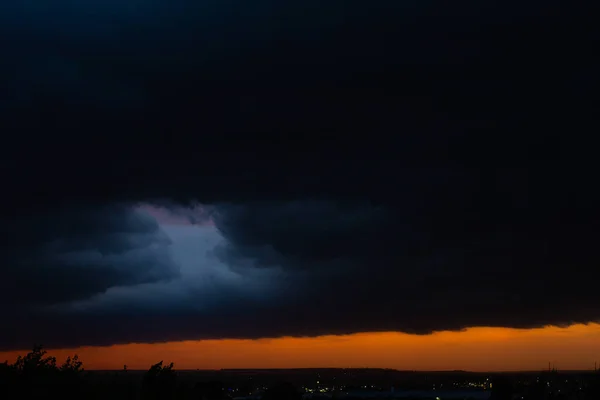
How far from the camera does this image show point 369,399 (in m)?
160

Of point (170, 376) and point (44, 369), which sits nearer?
point (44, 369)

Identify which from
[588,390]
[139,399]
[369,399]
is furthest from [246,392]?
[139,399]

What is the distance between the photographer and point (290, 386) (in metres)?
112

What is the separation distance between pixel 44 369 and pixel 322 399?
104 metres

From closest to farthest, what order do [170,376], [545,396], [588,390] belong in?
[170,376] < [588,390] < [545,396]

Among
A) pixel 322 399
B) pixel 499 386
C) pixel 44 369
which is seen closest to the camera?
pixel 44 369

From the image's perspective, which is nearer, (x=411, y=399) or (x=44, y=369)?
(x=44, y=369)

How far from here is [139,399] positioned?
5912 cm

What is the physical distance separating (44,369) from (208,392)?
2107 inches

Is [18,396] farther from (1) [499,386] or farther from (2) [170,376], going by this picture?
(1) [499,386]

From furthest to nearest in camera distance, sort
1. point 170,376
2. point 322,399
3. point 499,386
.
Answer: point 322,399, point 499,386, point 170,376

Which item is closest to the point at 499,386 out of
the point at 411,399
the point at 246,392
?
the point at 411,399

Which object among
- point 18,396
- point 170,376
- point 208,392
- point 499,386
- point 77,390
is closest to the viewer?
point 18,396

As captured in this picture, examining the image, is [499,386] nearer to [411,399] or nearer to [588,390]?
[411,399]
